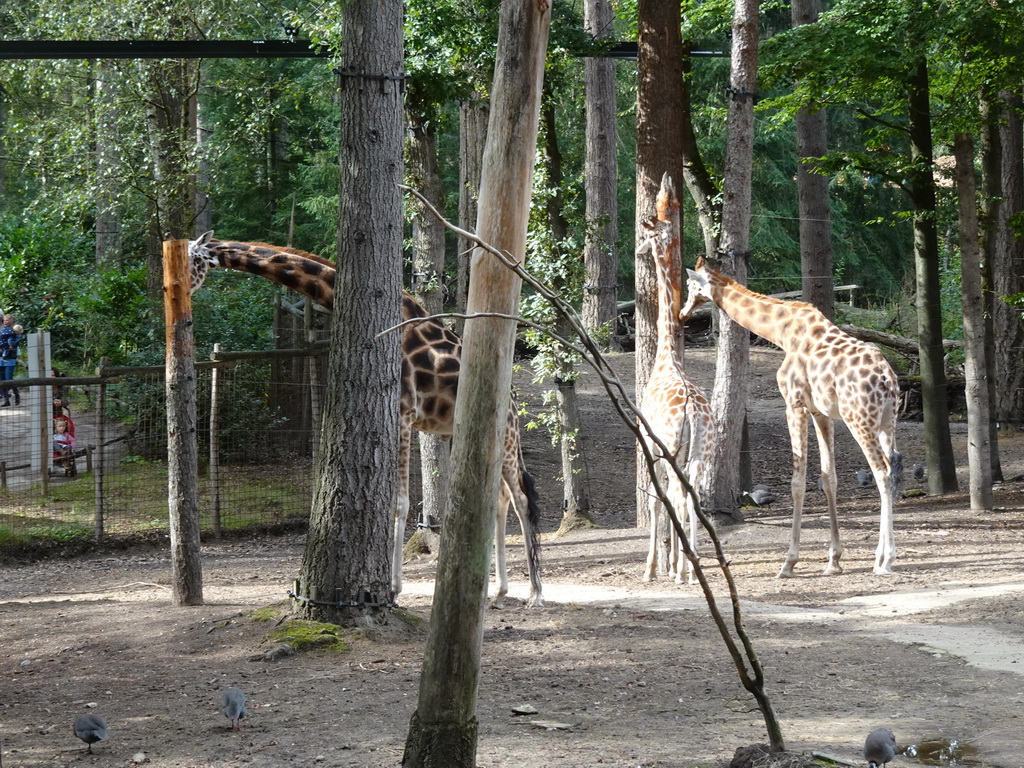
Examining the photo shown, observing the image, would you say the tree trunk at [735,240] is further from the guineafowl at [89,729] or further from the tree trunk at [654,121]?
the guineafowl at [89,729]

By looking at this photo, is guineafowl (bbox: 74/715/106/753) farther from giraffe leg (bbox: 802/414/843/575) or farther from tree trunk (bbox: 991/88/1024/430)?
tree trunk (bbox: 991/88/1024/430)

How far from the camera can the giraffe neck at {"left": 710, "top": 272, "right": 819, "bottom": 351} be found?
35.9 ft

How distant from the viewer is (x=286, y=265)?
9984 mm

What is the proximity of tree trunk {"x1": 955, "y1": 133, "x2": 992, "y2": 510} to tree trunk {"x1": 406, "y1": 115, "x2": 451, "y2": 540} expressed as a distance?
20.6 ft

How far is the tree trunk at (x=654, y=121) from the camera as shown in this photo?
12664mm

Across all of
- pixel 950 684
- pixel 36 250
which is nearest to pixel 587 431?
pixel 36 250

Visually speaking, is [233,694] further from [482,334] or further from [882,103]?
[882,103]

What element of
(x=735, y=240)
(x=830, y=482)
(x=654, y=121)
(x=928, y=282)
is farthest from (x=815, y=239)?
(x=830, y=482)

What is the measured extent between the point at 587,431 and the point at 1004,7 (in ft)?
36.7

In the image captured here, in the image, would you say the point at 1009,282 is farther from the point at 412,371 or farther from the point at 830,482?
the point at 412,371

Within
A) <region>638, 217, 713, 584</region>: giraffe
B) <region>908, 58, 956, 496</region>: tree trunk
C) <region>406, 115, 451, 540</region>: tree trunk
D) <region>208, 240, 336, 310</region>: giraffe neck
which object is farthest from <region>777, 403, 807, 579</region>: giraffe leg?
<region>208, 240, 336, 310</region>: giraffe neck

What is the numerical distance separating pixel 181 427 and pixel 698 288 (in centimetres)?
579

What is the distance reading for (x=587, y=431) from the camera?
832 inches

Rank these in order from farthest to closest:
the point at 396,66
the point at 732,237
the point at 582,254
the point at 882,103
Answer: the point at 882,103
the point at 582,254
the point at 732,237
the point at 396,66
